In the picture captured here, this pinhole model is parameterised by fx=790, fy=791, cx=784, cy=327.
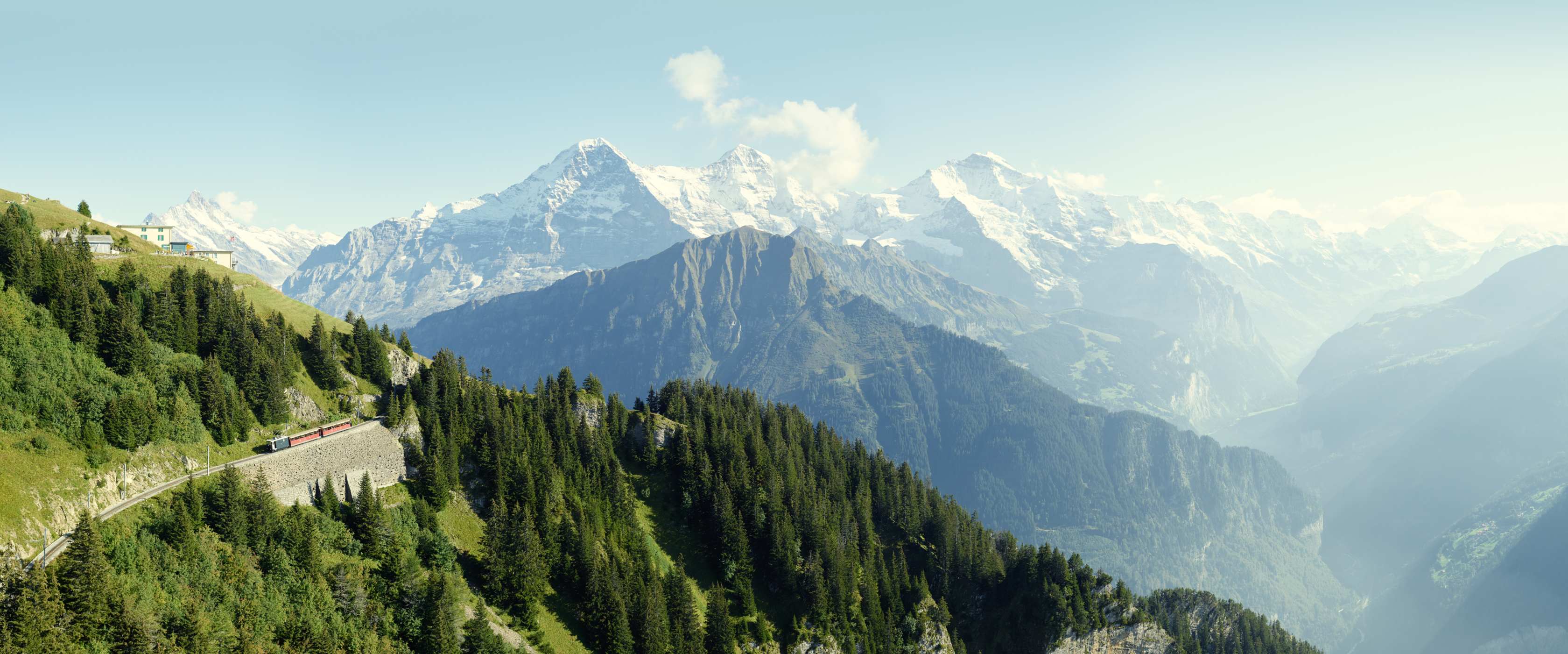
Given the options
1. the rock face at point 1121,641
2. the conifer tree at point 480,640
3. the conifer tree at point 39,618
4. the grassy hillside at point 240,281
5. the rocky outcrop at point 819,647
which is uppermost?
the grassy hillside at point 240,281

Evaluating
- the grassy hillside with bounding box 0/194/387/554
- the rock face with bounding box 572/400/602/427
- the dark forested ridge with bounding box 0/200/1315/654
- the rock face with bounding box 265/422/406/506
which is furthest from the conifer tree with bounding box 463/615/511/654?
the rock face with bounding box 572/400/602/427

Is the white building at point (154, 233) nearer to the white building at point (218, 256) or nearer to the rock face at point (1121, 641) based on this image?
the white building at point (218, 256)

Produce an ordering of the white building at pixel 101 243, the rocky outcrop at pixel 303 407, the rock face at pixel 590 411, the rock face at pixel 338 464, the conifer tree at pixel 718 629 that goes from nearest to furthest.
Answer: the rock face at pixel 338 464
the rocky outcrop at pixel 303 407
the white building at pixel 101 243
the conifer tree at pixel 718 629
the rock face at pixel 590 411

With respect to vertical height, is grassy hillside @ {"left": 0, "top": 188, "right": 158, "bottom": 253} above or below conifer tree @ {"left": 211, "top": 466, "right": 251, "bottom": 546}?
above

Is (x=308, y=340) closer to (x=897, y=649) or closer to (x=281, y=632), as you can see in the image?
(x=281, y=632)

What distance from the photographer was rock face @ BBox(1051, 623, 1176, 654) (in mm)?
139250

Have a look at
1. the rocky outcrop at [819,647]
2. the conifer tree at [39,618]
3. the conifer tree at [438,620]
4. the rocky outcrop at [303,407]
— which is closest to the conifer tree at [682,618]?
the rocky outcrop at [819,647]

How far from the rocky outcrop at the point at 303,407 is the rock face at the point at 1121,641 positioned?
395ft

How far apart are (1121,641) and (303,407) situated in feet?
454

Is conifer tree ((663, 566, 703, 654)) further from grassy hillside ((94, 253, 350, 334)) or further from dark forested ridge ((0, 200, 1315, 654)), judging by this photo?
grassy hillside ((94, 253, 350, 334))

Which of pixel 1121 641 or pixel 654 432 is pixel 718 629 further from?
pixel 1121 641

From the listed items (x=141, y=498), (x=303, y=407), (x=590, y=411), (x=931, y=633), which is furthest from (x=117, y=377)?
(x=931, y=633)

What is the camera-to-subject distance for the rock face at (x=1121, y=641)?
457 feet

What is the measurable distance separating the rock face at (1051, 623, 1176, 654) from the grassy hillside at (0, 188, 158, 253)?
518ft
